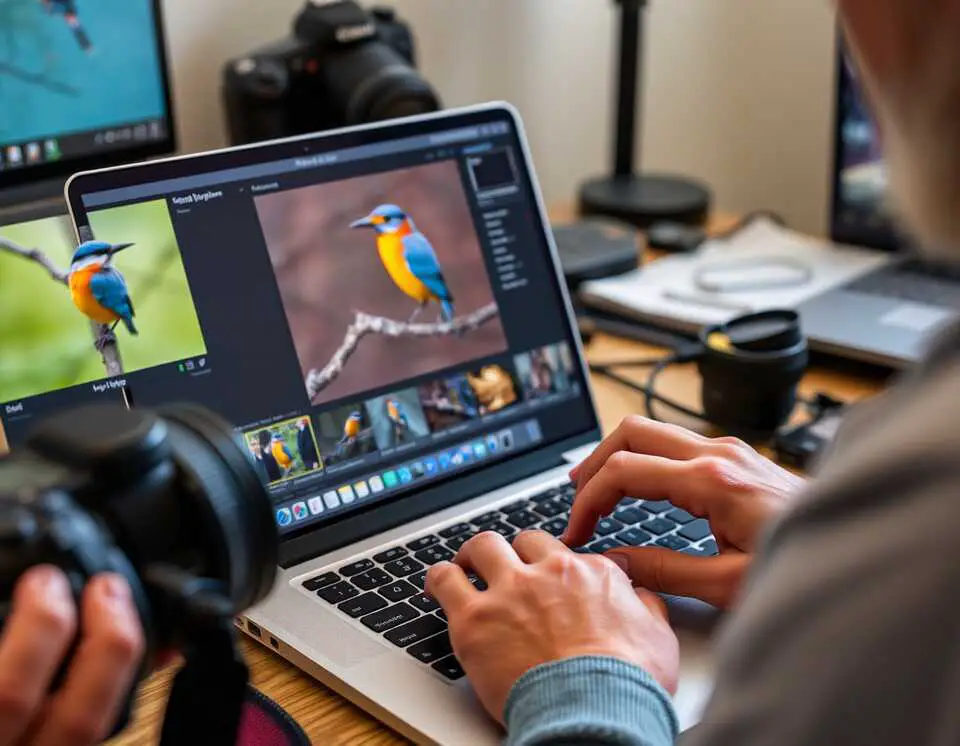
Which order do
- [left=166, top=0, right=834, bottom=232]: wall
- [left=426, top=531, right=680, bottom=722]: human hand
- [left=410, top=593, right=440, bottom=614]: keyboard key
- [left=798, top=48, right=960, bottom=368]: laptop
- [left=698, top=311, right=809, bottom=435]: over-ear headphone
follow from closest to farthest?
[left=426, top=531, right=680, bottom=722]: human hand
[left=410, top=593, right=440, bottom=614]: keyboard key
[left=698, top=311, right=809, bottom=435]: over-ear headphone
[left=798, top=48, right=960, bottom=368]: laptop
[left=166, top=0, right=834, bottom=232]: wall

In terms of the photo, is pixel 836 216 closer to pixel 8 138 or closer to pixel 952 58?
pixel 8 138

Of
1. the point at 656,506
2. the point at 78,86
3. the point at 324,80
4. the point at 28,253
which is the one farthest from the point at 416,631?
the point at 324,80

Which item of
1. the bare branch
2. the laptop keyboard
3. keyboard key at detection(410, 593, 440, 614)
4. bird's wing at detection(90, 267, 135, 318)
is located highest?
the bare branch

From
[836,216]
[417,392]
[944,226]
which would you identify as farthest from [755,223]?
[944,226]

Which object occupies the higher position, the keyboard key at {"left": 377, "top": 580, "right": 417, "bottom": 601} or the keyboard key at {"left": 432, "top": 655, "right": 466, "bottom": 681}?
the keyboard key at {"left": 432, "top": 655, "right": 466, "bottom": 681}

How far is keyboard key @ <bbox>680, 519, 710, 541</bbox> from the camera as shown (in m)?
0.80

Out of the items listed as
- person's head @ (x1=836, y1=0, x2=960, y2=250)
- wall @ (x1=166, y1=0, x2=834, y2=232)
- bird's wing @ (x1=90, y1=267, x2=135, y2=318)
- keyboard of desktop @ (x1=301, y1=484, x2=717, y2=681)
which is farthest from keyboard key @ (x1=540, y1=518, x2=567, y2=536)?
wall @ (x1=166, y1=0, x2=834, y2=232)

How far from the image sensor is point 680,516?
824mm

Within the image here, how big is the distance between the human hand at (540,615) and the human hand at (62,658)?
0.68ft

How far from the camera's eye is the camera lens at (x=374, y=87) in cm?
118

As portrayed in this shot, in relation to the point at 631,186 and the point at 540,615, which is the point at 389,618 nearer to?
the point at 540,615

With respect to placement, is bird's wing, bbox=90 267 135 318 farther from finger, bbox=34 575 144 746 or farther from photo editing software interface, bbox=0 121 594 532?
finger, bbox=34 575 144 746

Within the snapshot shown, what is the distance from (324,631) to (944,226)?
0.45m

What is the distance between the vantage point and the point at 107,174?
75 centimetres
